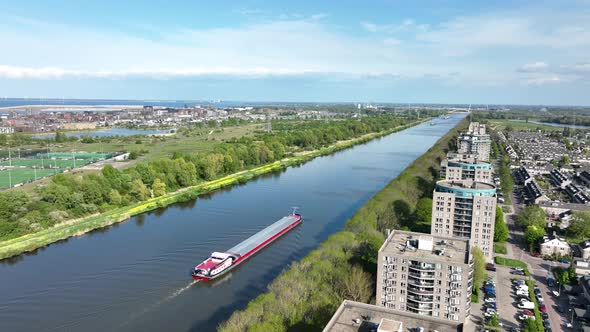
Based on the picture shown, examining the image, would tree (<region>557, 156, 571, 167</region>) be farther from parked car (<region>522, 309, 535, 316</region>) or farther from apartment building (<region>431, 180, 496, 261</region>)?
parked car (<region>522, 309, 535, 316</region>)

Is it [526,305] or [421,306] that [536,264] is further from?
[421,306]

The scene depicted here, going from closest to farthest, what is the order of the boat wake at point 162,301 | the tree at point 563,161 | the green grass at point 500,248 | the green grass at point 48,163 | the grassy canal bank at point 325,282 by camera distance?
the grassy canal bank at point 325,282
the boat wake at point 162,301
the green grass at point 500,248
the green grass at point 48,163
the tree at point 563,161

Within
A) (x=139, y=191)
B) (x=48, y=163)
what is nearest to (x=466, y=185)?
(x=139, y=191)

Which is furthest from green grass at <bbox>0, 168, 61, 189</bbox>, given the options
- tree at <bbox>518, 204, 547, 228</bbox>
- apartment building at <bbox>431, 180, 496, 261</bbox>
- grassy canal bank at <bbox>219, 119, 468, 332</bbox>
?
tree at <bbox>518, 204, 547, 228</bbox>

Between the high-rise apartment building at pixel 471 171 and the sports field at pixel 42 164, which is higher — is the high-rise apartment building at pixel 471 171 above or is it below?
above

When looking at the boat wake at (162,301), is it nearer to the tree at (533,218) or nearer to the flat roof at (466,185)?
the flat roof at (466,185)

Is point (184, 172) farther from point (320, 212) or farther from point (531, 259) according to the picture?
point (531, 259)

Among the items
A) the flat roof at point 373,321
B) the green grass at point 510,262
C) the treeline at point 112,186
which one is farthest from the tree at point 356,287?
the treeline at point 112,186
